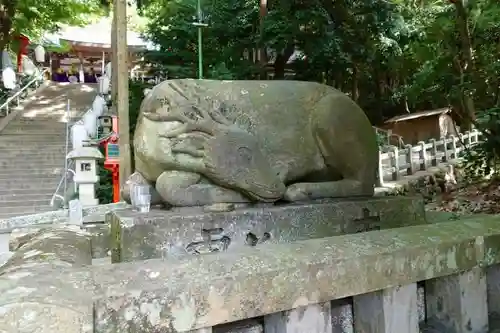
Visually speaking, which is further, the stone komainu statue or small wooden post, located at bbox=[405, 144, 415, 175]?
small wooden post, located at bbox=[405, 144, 415, 175]

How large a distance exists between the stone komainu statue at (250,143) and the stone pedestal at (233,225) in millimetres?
126

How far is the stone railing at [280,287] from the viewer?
4.17 feet

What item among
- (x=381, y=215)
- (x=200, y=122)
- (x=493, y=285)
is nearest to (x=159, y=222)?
(x=200, y=122)

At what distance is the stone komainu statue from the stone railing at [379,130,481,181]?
981 centimetres

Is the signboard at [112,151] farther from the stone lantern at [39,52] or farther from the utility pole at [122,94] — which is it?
the stone lantern at [39,52]

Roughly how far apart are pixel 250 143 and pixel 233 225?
488mm

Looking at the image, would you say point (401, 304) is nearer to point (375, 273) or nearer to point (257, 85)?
point (375, 273)

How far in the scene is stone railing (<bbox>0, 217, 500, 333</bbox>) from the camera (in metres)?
1.27

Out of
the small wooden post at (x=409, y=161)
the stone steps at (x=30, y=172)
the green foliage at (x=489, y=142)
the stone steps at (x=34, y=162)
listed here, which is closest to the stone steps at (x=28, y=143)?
the stone steps at (x=34, y=162)

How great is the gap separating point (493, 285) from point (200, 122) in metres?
1.64

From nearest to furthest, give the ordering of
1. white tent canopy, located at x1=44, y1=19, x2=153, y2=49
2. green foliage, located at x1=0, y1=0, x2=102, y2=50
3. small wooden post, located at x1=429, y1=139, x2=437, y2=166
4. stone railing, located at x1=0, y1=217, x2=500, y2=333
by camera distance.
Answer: stone railing, located at x1=0, y1=217, x2=500, y2=333 → small wooden post, located at x1=429, y1=139, x2=437, y2=166 → green foliage, located at x1=0, y1=0, x2=102, y2=50 → white tent canopy, located at x1=44, y1=19, x2=153, y2=49

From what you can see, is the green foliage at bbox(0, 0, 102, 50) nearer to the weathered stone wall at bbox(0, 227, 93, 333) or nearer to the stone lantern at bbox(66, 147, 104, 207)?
the stone lantern at bbox(66, 147, 104, 207)

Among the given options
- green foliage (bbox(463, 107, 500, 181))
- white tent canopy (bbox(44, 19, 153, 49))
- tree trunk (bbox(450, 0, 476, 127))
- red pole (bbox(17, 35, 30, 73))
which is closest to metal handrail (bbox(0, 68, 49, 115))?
red pole (bbox(17, 35, 30, 73))

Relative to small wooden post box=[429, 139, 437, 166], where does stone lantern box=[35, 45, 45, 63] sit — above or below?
above
